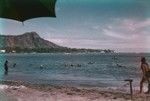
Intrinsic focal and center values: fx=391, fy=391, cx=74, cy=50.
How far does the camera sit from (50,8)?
172 cm

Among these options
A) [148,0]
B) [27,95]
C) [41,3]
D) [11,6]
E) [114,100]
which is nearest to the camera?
[41,3]

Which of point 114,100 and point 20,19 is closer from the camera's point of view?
point 20,19

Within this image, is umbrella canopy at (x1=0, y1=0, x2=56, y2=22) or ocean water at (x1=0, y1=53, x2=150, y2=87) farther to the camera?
ocean water at (x1=0, y1=53, x2=150, y2=87)

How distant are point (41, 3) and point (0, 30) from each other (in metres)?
1.24

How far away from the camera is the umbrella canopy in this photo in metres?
1.71

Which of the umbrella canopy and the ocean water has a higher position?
the umbrella canopy

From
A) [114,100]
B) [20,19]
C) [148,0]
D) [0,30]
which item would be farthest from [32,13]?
[114,100]

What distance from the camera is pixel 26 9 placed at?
71.3 inches

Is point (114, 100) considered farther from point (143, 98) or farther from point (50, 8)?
point (50, 8)

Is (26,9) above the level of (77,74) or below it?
above

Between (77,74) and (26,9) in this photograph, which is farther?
(77,74)

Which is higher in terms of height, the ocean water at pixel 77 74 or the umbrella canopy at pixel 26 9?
the umbrella canopy at pixel 26 9

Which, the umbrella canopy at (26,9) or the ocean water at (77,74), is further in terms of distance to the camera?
the ocean water at (77,74)

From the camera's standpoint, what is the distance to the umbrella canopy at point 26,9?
1710 millimetres
